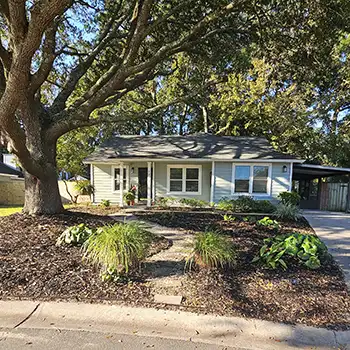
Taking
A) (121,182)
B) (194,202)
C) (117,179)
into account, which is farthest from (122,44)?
(194,202)

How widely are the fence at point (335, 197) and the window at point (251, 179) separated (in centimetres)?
495

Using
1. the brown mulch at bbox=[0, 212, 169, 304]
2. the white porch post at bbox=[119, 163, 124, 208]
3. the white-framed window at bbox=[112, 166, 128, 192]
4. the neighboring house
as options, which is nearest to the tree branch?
the brown mulch at bbox=[0, 212, 169, 304]

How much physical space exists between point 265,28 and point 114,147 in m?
9.37

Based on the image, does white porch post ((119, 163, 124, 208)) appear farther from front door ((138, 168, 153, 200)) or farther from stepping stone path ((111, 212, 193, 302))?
stepping stone path ((111, 212, 193, 302))

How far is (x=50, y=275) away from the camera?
349cm

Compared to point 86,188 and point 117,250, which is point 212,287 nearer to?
point 117,250

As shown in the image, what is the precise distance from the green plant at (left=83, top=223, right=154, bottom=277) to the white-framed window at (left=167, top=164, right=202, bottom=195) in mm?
8355

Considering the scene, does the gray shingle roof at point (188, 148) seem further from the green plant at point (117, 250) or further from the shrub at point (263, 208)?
the green plant at point (117, 250)

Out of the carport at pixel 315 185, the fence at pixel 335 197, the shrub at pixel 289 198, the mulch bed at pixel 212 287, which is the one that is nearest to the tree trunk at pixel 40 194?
the mulch bed at pixel 212 287

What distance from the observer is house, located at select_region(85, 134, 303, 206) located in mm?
11320

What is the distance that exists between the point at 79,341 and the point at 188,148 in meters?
11.0

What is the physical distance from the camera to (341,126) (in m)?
17.2

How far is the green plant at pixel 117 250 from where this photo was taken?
3475 mm

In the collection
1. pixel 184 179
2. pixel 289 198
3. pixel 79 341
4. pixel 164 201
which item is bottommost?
pixel 164 201
